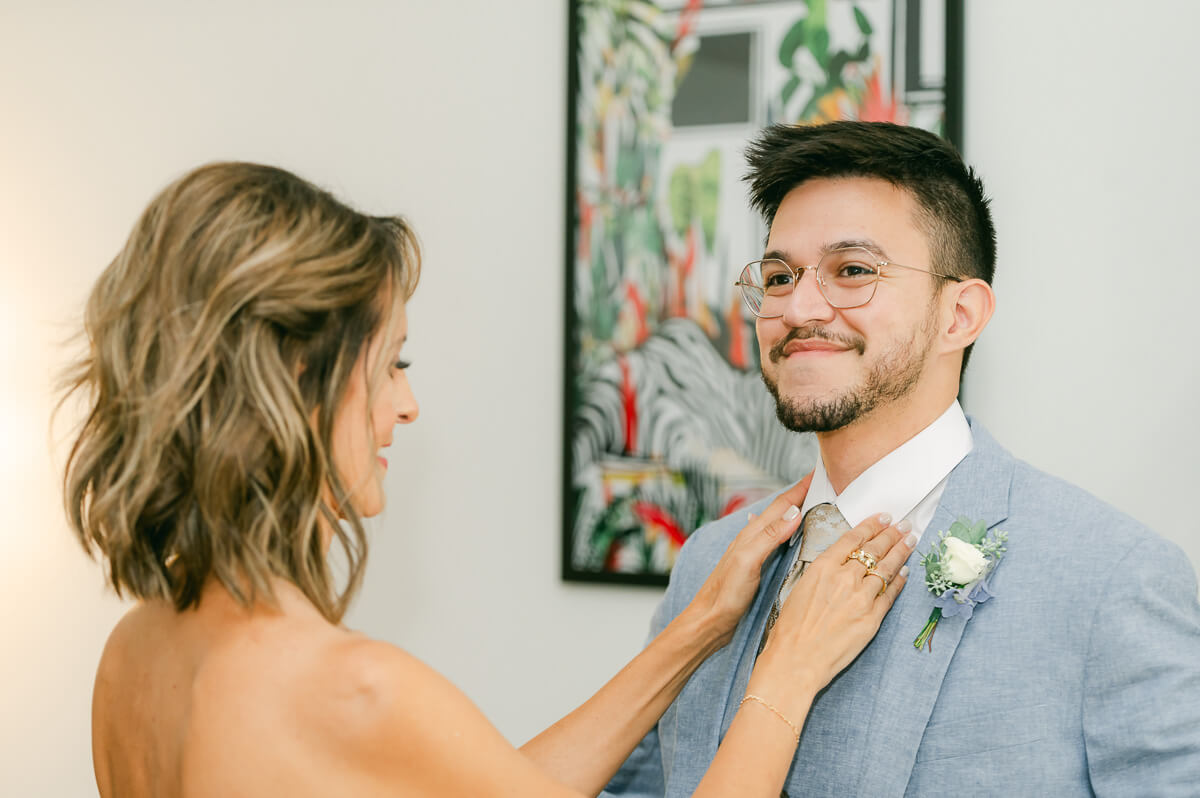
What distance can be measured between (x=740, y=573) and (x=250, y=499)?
2.53ft

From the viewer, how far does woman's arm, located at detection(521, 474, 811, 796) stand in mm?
1517

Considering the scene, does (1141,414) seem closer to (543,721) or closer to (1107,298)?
(1107,298)

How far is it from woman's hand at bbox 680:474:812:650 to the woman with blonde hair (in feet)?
1.63

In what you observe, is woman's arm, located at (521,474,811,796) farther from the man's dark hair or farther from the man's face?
the man's dark hair

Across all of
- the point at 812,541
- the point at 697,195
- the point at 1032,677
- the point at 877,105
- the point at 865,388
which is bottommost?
the point at 1032,677

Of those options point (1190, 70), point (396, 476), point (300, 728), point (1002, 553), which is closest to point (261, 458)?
point (300, 728)

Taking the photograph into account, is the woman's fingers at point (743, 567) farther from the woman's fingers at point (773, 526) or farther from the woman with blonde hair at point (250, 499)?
the woman with blonde hair at point (250, 499)

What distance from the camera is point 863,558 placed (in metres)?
1.37

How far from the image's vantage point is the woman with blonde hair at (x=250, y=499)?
99 centimetres

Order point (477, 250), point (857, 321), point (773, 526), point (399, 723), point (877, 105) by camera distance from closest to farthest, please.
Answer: point (399, 723)
point (857, 321)
point (773, 526)
point (877, 105)
point (477, 250)

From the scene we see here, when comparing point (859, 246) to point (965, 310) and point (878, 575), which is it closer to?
point (965, 310)

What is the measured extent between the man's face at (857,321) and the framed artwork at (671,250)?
654 mm

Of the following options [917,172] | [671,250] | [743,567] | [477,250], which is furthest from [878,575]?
[477,250]

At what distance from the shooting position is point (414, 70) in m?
2.45
